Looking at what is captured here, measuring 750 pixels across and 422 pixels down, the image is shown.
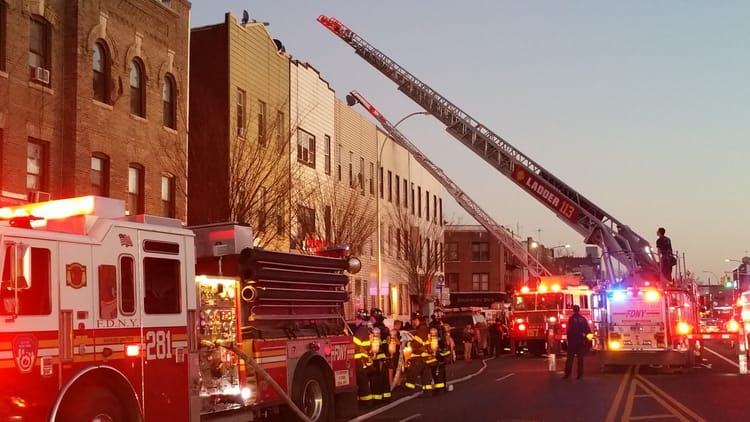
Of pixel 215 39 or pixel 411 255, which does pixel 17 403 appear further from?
pixel 411 255

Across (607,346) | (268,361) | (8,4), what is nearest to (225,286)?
(268,361)

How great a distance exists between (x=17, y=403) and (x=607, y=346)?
19153mm

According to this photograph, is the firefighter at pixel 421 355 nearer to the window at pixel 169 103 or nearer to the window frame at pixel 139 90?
the window frame at pixel 139 90

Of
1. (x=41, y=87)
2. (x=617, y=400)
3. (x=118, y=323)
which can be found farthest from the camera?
(x=41, y=87)

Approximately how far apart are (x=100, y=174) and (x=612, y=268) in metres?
14.5

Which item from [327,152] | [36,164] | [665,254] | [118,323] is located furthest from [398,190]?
[118,323]

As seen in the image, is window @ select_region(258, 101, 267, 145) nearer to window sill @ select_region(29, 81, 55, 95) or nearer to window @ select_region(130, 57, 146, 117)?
window @ select_region(130, 57, 146, 117)

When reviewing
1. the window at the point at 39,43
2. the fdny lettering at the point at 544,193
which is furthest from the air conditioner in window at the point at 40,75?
the fdny lettering at the point at 544,193

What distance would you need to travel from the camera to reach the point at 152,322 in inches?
384

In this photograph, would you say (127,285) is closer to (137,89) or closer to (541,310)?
(137,89)

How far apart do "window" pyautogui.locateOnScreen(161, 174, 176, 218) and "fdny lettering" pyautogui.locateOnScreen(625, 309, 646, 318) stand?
40.8 ft

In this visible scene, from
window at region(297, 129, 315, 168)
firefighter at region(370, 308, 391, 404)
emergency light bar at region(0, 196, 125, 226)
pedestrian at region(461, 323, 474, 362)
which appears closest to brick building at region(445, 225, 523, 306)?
window at region(297, 129, 315, 168)

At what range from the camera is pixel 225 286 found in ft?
38.2

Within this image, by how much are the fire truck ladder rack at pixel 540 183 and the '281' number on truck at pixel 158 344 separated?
18.7 m
